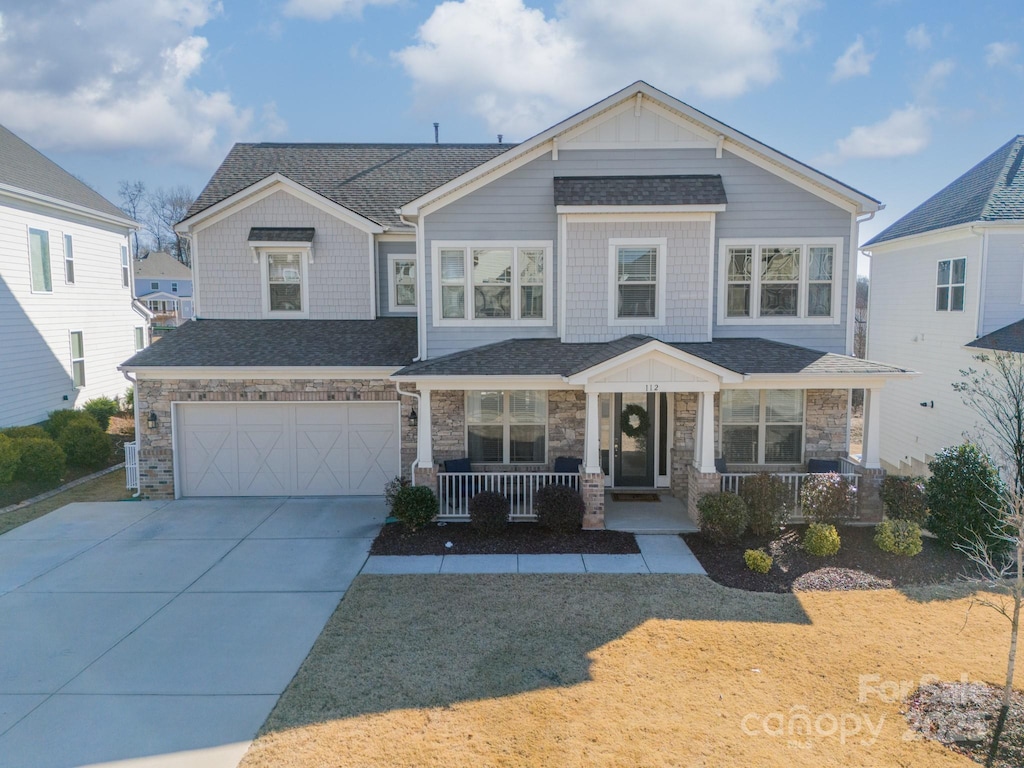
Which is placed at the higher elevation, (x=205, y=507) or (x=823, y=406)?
(x=823, y=406)

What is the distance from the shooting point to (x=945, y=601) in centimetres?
881

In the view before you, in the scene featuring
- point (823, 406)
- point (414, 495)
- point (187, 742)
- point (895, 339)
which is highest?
point (895, 339)

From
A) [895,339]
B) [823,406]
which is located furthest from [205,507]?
[895,339]

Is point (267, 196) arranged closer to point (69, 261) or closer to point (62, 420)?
point (62, 420)

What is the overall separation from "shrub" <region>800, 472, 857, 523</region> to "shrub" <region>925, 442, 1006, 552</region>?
1239mm

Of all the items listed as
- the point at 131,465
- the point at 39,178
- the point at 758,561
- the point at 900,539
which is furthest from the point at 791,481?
the point at 39,178

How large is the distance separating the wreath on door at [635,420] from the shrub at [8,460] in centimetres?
1266

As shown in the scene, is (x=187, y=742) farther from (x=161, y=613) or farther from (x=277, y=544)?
(x=277, y=544)

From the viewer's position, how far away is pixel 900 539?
10.2 meters

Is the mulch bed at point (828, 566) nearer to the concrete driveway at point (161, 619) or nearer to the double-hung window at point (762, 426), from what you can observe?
the double-hung window at point (762, 426)

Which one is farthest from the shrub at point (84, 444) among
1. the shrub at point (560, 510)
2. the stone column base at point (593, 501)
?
the stone column base at point (593, 501)

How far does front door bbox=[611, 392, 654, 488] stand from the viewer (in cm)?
1345

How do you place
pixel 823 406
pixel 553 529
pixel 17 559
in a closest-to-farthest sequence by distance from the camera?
pixel 17 559, pixel 553 529, pixel 823 406

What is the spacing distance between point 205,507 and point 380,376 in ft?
14.2
